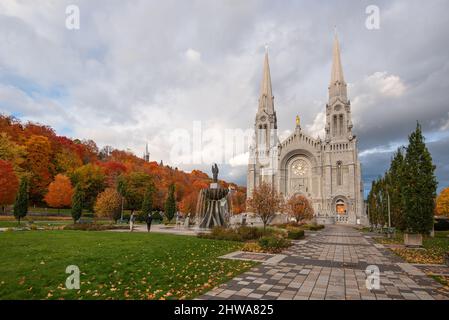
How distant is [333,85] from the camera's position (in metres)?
70.7

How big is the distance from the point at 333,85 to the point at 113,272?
241 ft

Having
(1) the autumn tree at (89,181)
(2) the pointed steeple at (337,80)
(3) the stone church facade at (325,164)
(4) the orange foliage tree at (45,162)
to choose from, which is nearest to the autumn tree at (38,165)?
(4) the orange foliage tree at (45,162)

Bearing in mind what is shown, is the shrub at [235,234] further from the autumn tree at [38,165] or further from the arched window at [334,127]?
the arched window at [334,127]

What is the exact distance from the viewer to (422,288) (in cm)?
729

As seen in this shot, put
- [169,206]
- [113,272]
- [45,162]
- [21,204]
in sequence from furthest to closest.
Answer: [45,162]
[169,206]
[21,204]
[113,272]

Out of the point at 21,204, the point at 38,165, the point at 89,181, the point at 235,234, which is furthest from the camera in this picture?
the point at 89,181

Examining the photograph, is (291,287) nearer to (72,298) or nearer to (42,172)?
(72,298)

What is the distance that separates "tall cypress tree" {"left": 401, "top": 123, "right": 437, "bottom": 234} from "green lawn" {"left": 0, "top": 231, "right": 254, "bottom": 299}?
48.6 ft

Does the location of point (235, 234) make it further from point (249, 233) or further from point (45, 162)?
point (45, 162)

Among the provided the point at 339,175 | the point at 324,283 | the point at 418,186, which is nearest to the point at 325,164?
the point at 339,175

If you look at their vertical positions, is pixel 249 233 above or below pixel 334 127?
below

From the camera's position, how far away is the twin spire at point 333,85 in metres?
69.6
